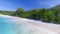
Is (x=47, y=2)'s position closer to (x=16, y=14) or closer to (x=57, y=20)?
(x=57, y=20)

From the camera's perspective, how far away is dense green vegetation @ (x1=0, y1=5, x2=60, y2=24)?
6.59m

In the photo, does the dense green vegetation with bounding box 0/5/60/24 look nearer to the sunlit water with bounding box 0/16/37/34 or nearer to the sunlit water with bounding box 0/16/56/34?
the sunlit water with bounding box 0/16/56/34

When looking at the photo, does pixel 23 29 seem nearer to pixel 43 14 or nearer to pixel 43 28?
pixel 43 28

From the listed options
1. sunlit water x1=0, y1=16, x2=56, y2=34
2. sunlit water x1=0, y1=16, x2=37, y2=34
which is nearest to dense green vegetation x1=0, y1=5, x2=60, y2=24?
sunlit water x1=0, y1=16, x2=56, y2=34

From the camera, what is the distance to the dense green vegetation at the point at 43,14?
6.59 m

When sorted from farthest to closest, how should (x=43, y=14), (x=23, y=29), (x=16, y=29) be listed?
(x=43, y=14) → (x=16, y=29) → (x=23, y=29)

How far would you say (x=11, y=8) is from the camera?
700 centimetres

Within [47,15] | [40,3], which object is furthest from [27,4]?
[47,15]

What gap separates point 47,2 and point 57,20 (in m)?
1.04

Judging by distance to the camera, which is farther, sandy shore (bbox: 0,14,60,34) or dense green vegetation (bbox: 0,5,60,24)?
dense green vegetation (bbox: 0,5,60,24)

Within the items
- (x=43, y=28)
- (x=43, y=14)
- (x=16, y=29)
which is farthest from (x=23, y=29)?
(x=43, y=14)

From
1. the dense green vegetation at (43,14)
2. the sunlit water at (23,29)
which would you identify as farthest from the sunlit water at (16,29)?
the dense green vegetation at (43,14)

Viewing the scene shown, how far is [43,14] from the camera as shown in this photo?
23.3ft

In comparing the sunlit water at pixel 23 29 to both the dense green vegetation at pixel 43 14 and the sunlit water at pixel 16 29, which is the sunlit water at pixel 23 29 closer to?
the sunlit water at pixel 16 29
